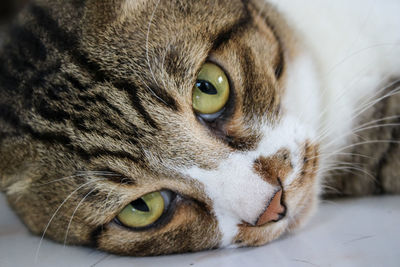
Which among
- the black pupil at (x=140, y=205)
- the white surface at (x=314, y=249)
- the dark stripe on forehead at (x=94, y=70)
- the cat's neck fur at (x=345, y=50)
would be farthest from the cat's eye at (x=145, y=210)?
the cat's neck fur at (x=345, y=50)

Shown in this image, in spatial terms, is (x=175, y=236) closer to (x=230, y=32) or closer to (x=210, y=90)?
(x=210, y=90)

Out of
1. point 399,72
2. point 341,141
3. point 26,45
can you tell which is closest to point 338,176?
point 341,141

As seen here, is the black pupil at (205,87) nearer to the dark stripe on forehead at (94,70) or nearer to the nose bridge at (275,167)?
the dark stripe on forehead at (94,70)

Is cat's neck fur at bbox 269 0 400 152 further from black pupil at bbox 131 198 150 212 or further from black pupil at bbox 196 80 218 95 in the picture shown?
black pupil at bbox 131 198 150 212

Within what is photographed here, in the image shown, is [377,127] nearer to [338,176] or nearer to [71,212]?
[338,176]

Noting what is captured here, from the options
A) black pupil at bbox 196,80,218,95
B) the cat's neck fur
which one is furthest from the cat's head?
the cat's neck fur

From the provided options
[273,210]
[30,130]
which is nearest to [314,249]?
[273,210]

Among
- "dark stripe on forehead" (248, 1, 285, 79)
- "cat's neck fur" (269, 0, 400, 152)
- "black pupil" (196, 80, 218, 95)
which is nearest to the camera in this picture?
"black pupil" (196, 80, 218, 95)
